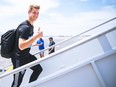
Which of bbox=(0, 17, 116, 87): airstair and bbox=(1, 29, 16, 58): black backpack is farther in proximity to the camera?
bbox=(1, 29, 16, 58): black backpack

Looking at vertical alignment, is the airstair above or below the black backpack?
below

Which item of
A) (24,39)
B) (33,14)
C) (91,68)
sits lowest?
(91,68)

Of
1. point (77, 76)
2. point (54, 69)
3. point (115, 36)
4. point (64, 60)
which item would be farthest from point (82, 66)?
point (54, 69)

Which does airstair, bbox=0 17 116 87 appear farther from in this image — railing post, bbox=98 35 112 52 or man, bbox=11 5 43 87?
man, bbox=11 5 43 87

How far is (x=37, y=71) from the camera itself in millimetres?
3596

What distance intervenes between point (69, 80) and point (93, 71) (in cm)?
27

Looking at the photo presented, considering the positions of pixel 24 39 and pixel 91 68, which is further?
pixel 24 39

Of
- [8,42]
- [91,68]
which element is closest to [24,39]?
[8,42]

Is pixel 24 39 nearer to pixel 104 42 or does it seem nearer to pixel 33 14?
pixel 33 14

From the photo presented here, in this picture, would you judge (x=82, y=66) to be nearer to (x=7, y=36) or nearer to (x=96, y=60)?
(x=96, y=60)

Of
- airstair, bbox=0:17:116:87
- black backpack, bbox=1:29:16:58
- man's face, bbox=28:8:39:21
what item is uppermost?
man's face, bbox=28:8:39:21

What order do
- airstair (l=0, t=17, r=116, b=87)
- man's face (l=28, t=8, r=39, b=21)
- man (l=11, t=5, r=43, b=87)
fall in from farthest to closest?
man's face (l=28, t=8, r=39, b=21), man (l=11, t=5, r=43, b=87), airstair (l=0, t=17, r=116, b=87)

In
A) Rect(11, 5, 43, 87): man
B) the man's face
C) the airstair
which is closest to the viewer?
the airstair

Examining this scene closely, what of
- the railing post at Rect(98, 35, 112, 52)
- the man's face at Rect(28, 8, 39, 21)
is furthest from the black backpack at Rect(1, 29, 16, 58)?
the railing post at Rect(98, 35, 112, 52)
